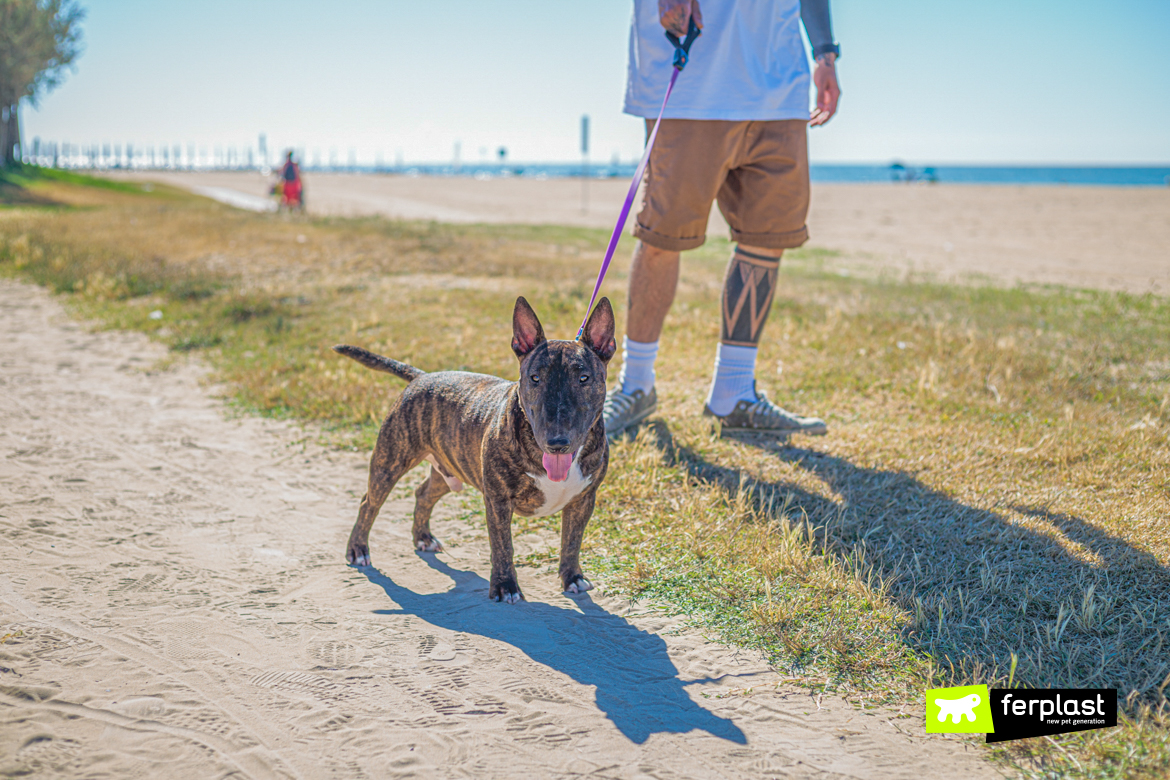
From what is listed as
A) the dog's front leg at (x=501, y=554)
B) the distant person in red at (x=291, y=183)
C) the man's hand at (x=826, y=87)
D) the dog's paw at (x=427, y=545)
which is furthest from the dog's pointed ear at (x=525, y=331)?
the distant person in red at (x=291, y=183)

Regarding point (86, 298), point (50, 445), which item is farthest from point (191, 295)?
point (50, 445)

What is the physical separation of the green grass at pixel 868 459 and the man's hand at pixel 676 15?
2243mm

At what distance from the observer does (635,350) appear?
503 centimetres

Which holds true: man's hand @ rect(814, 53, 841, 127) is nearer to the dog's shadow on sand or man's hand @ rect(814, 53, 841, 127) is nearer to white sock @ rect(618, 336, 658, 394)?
white sock @ rect(618, 336, 658, 394)

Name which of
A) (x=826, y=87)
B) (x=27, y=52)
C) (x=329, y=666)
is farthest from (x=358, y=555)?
(x=27, y=52)

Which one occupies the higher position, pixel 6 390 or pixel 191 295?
pixel 191 295

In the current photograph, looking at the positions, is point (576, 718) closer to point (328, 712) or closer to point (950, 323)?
point (328, 712)

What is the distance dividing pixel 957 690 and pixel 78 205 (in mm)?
25709

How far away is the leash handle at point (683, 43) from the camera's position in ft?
14.3

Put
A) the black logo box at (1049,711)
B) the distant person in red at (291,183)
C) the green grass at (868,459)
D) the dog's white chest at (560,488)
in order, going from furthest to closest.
A: the distant person in red at (291,183) < the dog's white chest at (560,488) < the green grass at (868,459) < the black logo box at (1049,711)

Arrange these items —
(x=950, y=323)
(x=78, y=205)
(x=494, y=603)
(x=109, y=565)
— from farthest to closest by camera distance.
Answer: (x=78, y=205)
(x=950, y=323)
(x=109, y=565)
(x=494, y=603)

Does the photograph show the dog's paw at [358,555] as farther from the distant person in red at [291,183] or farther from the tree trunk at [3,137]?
the tree trunk at [3,137]

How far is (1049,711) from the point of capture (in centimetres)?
255

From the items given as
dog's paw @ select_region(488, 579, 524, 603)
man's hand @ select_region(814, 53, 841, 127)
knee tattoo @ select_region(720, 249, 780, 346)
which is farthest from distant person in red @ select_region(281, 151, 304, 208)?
dog's paw @ select_region(488, 579, 524, 603)
